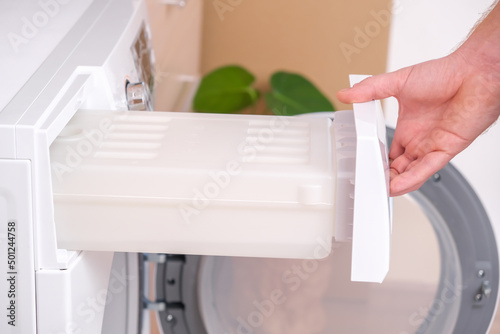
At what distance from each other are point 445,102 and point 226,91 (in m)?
1.48

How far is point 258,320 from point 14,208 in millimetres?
642

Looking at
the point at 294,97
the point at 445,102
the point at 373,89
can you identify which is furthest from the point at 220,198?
the point at 294,97

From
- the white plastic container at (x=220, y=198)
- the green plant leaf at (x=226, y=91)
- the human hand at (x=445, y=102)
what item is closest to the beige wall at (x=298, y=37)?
the green plant leaf at (x=226, y=91)

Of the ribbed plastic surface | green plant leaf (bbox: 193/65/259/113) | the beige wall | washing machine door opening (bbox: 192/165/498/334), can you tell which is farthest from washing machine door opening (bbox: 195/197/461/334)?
the beige wall

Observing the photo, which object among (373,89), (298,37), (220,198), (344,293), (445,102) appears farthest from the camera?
(298,37)

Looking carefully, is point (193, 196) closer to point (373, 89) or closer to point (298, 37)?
point (373, 89)

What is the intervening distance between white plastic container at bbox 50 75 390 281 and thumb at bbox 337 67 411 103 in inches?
2.4

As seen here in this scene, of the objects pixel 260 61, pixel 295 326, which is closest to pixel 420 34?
pixel 260 61

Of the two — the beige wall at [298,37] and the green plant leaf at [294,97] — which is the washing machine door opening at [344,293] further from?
the beige wall at [298,37]

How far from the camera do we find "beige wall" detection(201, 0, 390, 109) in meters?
2.35

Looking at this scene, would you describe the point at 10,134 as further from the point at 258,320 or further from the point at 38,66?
the point at 258,320

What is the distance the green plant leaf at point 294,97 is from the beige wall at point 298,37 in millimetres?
158

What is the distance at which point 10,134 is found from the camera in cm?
59

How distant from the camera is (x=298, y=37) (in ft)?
7.88
